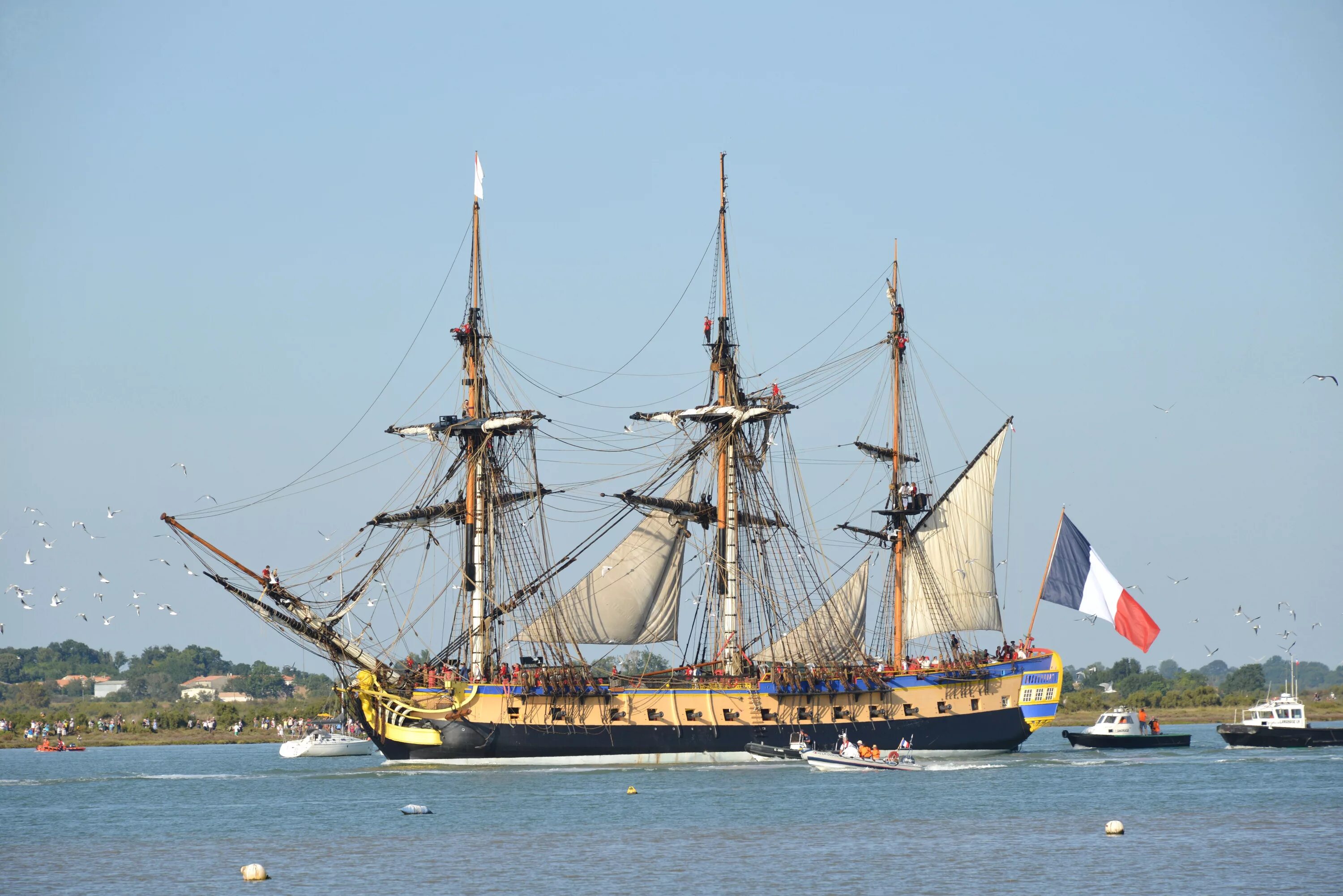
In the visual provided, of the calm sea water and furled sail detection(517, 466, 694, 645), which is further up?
furled sail detection(517, 466, 694, 645)

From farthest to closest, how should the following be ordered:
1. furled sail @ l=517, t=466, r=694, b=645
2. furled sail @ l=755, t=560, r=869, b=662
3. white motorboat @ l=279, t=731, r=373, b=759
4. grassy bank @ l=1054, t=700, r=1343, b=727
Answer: grassy bank @ l=1054, t=700, r=1343, b=727 → white motorboat @ l=279, t=731, r=373, b=759 → furled sail @ l=755, t=560, r=869, b=662 → furled sail @ l=517, t=466, r=694, b=645

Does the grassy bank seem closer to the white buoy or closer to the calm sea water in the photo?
the calm sea water

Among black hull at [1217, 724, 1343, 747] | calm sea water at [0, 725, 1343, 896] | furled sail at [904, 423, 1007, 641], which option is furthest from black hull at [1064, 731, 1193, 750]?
calm sea water at [0, 725, 1343, 896]

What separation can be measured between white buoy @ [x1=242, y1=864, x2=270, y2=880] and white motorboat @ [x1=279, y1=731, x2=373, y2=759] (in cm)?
6672

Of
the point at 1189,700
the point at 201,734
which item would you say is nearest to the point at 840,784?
the point at 201,734

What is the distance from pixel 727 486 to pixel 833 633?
10424mm

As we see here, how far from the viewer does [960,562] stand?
97125 mm

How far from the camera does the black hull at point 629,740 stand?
272 ft

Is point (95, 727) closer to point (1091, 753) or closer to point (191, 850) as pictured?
point (1091, 753)

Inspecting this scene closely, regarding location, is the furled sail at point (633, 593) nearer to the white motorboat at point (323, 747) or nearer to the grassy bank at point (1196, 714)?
the white motorboat at point (323, 747)

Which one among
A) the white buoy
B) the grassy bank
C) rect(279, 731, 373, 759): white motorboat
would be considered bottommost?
the white buoy

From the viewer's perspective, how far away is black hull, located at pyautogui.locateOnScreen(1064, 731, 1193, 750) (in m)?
101

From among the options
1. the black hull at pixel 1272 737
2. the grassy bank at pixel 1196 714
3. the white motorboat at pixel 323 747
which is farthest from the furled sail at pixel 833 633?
the grassy bank at pixel 1196 714

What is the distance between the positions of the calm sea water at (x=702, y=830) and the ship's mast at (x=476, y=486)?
25.3 ft
